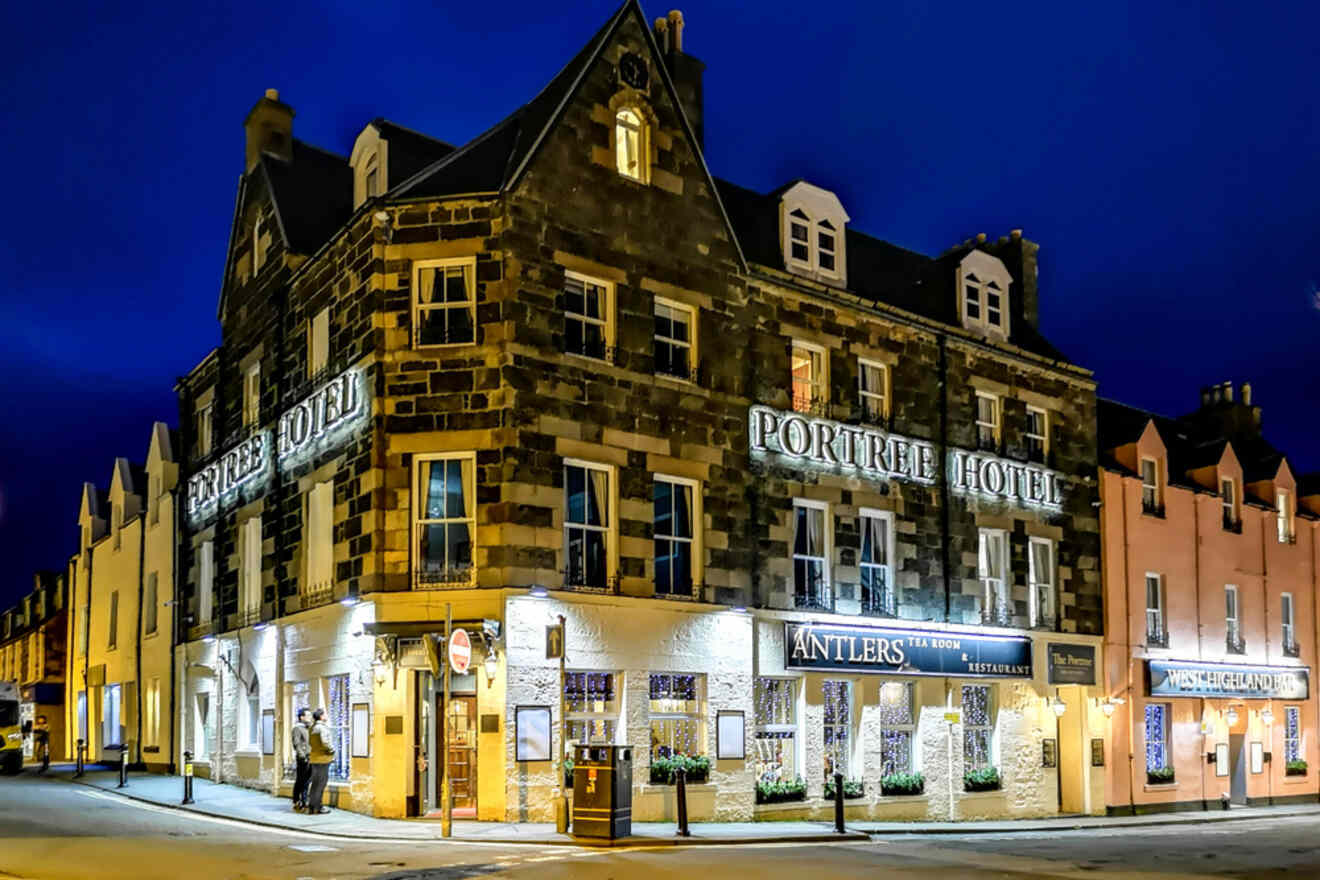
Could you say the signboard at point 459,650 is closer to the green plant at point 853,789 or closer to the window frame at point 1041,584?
the green plant at point 853,789

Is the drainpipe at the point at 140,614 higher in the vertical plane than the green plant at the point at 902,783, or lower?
higher

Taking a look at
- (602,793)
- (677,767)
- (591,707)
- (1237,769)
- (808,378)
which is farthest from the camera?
(1237,769)

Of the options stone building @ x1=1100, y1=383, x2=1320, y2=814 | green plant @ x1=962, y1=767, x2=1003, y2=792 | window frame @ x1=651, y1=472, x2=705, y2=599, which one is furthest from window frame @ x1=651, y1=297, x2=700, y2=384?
stone building @ x1=1100, y1=383, x2=1320, y2=814

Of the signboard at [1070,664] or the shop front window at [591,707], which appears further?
the signboard at [1070,664]

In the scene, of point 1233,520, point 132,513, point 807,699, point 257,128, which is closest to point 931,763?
point 807,699

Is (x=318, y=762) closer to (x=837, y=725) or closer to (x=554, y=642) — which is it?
(x=554, y=642)

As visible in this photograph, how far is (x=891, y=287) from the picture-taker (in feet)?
106

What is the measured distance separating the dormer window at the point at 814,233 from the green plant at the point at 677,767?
406 inches

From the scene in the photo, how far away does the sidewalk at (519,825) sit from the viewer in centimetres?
2038

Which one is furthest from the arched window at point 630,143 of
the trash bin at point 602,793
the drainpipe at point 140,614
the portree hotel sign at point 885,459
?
the drainpipe at point 140,614

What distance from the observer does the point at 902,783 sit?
28.4m

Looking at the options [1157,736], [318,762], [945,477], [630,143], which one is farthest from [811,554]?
[1157,736]

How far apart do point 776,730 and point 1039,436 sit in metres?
11.5

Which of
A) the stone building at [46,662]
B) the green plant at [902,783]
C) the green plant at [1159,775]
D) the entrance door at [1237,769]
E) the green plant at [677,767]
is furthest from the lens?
the stone building at [46,662]
